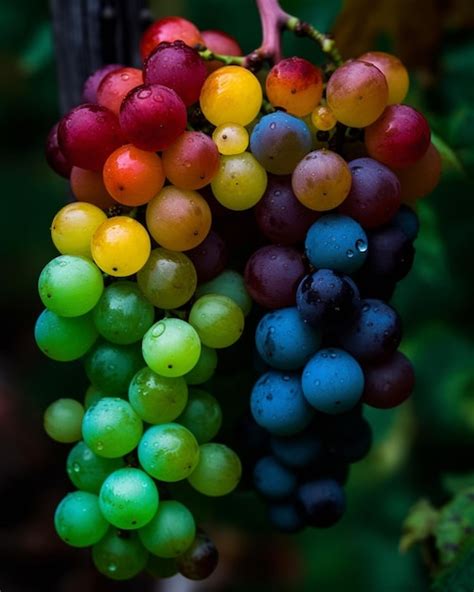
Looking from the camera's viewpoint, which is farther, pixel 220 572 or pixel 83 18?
pixel 220 572

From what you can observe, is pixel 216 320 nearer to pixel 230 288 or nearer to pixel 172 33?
pixel 230 288

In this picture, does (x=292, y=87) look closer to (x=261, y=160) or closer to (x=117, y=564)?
(x=261, y=160)

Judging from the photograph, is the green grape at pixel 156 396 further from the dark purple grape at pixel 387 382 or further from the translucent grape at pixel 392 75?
the translucent grape at pixel 392 75

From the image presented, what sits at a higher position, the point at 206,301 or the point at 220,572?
the point at 206,301

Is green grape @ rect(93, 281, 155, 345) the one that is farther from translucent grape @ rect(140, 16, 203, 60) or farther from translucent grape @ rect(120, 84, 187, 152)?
translucent grape @ rect(140, 16, 203, 60)

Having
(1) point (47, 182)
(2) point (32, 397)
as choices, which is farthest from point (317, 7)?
(2) point (32, 397)

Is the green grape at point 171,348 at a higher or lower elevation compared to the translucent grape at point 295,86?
lower

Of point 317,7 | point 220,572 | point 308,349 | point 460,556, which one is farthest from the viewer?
point 220,572

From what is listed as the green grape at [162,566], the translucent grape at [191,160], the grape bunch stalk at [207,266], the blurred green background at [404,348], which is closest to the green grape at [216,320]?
the grape bunch stalk at [207,266]
